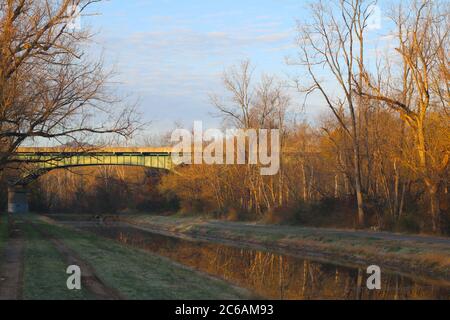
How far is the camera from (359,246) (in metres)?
29.8

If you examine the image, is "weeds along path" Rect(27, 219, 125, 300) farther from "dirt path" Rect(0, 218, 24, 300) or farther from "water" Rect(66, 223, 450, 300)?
"water" Rect(66, 223, 450, 300)

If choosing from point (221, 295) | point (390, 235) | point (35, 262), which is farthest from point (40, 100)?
point (390, 235)

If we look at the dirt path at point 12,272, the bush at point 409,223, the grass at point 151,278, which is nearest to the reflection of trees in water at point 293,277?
Answer: the grass at point 151,278

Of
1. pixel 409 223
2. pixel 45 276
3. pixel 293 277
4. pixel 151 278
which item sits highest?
pixel 409 223

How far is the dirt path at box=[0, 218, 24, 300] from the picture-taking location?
15.5 m

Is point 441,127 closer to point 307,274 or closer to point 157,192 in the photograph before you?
point 307,274

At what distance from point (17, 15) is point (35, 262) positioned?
31.2ft

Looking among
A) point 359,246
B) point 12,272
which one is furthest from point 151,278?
point 359,246

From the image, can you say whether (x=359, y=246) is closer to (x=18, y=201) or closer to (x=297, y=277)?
(x=297, y=277)

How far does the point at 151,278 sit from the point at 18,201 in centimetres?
8392

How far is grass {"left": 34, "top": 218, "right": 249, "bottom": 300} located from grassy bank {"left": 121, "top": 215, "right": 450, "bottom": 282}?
8554mm

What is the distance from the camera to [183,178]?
7381cm

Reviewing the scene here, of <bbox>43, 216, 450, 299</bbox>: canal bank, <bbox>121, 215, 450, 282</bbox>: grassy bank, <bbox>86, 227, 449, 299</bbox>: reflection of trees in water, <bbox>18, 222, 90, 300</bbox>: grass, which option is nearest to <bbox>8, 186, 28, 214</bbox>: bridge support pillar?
<bbox>121, 215, 450, 282</bbox>: grassy bank

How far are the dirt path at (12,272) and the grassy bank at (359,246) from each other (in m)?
14.5
